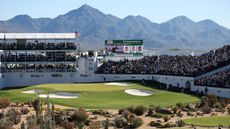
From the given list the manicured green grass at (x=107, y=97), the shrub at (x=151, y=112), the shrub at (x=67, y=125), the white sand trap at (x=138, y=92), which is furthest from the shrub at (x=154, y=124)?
the white sand trap at (x=138, y=92)

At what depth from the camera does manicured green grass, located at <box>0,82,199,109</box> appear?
63.7 m

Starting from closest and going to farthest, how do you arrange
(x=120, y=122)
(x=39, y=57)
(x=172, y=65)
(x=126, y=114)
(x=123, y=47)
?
1. (x=120, y=122)
2. (x=126, y=114)
3. (x=172, y=65)
4. (x=39, y=57)
5. (x=123, y=47)

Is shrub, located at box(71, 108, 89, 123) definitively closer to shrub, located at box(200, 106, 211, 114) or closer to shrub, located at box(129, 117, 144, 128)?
shrub, located at box(129, 117, 144, 128)

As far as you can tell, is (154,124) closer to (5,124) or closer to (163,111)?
(163,111)

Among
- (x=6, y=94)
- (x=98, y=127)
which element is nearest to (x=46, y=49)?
(x=6, y=94)

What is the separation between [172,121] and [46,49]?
4520 centimetres

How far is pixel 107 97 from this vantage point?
69562mm

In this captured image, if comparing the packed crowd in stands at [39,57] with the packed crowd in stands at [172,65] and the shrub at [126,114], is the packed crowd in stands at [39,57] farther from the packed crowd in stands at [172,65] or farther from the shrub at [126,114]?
the shrub at [126,114]

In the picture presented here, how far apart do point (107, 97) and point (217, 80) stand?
14.1m

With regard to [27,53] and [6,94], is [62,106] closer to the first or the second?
[6,94]

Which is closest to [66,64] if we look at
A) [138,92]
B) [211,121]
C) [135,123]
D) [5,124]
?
[138,92]

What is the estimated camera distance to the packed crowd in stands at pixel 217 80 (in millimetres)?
70312

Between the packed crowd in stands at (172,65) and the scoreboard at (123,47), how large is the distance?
5427 millimetres

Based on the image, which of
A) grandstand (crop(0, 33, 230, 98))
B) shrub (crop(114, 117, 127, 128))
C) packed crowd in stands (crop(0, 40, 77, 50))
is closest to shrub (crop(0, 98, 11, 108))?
shrub (crop(114, 117, 127, 128))
